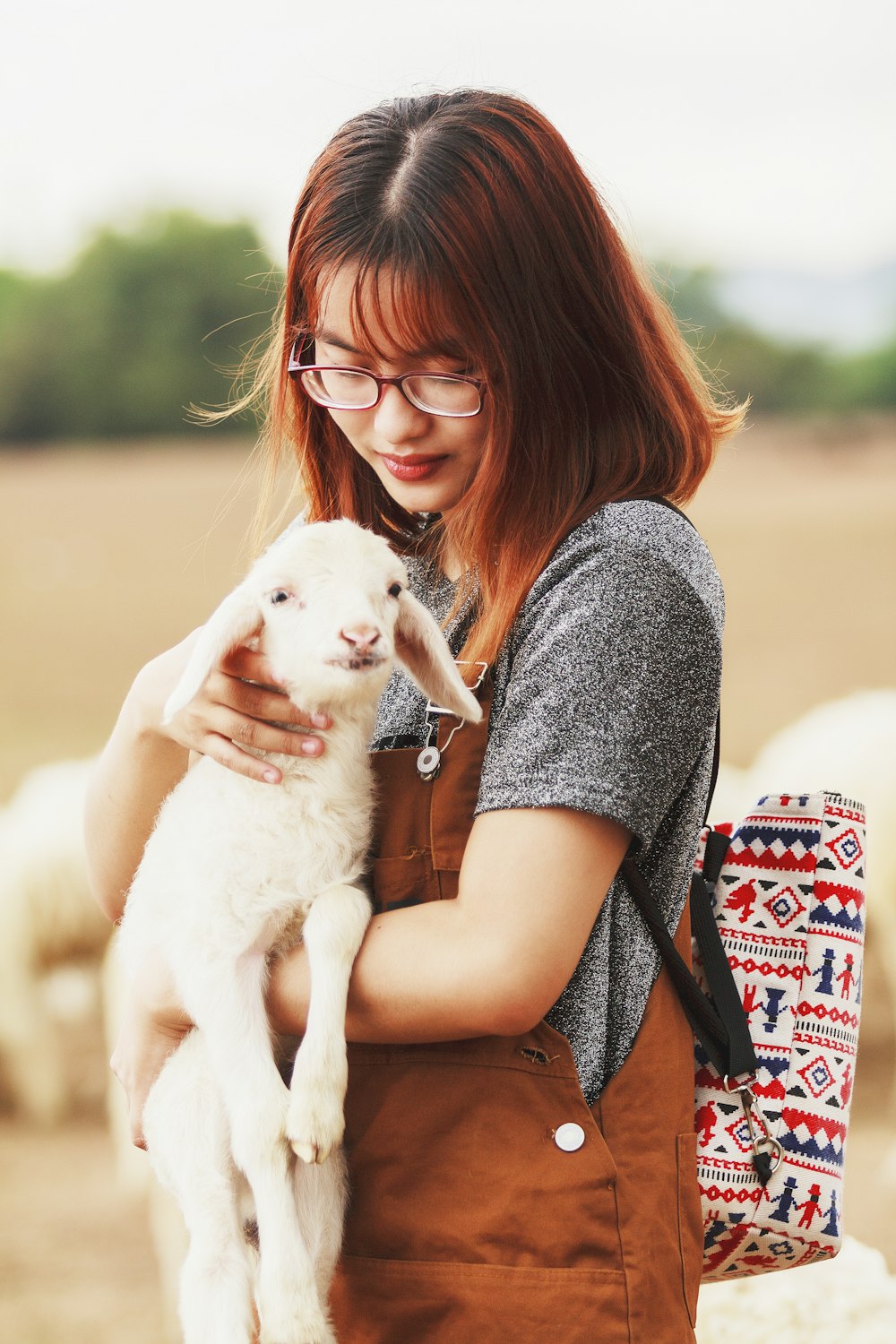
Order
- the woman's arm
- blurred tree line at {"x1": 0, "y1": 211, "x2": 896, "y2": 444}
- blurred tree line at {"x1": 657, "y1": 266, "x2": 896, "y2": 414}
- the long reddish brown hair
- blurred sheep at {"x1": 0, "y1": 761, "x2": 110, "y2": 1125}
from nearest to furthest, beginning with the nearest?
the woman's arm < the long reddish brown hair < blurred sheep at {"x1": 0, "y1": 761, "x2": 110, "y2": 1125} < blurred tree line at {"x1": 657, "y1": 266, "x2": 896, "y2": 414} < blurred tree line at {"x1": 0, "y1": 211, "x2": 896, "y2": 444}

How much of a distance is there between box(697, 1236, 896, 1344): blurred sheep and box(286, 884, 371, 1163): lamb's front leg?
3.72 ft

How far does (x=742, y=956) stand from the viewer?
1032 millimetres

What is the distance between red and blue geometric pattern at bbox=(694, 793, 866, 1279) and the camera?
0.96m

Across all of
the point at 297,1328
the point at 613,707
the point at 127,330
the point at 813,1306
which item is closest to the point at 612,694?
the point at 613,707

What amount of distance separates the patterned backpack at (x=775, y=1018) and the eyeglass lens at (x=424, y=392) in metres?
0.38

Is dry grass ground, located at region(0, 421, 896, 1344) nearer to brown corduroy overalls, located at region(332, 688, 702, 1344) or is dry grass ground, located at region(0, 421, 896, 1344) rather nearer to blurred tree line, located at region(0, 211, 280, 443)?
blurred tree line, located at region(0, 211, 280, 443)

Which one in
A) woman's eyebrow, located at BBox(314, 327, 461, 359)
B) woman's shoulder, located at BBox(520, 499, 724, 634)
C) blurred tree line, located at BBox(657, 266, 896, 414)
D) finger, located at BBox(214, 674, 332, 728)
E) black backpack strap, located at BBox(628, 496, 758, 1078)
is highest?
blurred tree line, located at BBox(657, 266, 896, 414)

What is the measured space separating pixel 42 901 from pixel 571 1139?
275 centimetres

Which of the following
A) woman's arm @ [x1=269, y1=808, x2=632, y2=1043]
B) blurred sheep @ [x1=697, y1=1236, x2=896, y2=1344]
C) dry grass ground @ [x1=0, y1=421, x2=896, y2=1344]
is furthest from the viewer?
dry grass ground @ [x1=0, y1=421, x2=896, y2=1344]

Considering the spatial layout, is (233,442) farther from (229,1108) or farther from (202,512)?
(229,1108)

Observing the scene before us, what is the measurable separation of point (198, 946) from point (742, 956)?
438mm

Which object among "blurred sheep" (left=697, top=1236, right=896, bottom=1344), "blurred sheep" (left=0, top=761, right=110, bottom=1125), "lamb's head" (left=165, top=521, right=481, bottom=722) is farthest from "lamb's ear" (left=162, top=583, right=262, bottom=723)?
"blurred sheep" (left=0, top=761, right=110, bottom=1125)

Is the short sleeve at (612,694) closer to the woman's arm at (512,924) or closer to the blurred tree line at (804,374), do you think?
the woman's arm at (512,924)

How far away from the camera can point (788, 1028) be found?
3.28ft
